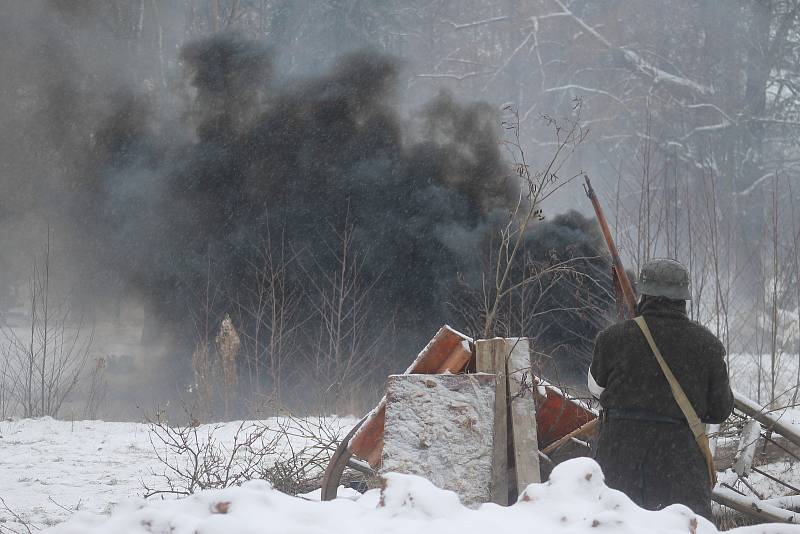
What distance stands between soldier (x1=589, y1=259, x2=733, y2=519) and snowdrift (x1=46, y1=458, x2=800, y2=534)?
156cm

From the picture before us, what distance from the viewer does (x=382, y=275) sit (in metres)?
18.4

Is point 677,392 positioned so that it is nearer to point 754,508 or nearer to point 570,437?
point 570,437

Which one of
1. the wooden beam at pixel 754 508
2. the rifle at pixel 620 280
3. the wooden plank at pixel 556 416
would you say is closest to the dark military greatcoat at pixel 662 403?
the rifle at pixel 620 280

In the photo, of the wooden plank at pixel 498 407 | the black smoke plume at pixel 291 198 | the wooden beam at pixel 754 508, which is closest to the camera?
the wooden plank at pixel 498 407

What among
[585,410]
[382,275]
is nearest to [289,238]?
[382,275]

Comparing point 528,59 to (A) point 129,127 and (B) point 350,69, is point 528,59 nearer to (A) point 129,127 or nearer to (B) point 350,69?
(B) point 350,69

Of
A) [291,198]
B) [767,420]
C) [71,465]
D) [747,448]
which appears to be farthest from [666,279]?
[291,198]

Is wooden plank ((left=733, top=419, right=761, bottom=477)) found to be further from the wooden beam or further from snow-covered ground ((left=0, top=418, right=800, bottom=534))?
snow-covered ground ((left=0, top=418, right=800, bottom=534))

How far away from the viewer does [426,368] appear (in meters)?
6.02

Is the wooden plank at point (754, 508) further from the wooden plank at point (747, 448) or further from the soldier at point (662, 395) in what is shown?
the soldier at point (662, 395)

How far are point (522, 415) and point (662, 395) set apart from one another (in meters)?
1.44

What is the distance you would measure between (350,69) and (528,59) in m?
12.1

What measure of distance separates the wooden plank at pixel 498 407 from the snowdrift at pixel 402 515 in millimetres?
2614

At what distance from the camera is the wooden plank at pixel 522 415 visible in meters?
5.16
